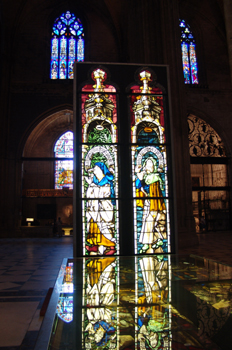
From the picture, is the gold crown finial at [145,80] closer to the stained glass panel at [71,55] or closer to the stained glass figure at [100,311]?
the stained glass figure at [100,311]

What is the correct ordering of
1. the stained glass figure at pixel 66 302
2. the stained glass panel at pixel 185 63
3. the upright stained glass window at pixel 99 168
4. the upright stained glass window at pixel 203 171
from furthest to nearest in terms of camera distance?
the stained glass panel at pixel 185 63 < the upright stained glass window at pixel 203 171 < the upright stained glass window at pixel 99 168 < the stained glass figure at pixel 66 302

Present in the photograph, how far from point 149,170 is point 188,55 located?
15604mm

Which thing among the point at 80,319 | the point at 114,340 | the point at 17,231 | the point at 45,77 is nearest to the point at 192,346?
the point at 114,340

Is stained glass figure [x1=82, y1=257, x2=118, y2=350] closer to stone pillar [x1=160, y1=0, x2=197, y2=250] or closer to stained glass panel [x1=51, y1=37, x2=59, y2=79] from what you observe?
stone pillar [x1=160, y1=0, x2=197, y2=250]

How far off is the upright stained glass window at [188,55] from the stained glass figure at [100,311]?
56.4ft

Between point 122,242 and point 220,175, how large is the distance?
15.2 meters

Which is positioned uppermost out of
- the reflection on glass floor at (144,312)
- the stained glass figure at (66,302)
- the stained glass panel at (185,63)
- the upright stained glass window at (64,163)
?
the stained glass panel at (185,63)

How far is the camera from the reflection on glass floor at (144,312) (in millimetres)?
1281

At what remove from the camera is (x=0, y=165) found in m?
15.7

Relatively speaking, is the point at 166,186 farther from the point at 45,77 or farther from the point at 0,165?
the point at 45,77

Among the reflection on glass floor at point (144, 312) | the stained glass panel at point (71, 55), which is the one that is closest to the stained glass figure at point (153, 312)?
the reflection on glass floor at point (144, 312)

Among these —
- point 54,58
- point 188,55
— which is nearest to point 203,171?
point 188,55

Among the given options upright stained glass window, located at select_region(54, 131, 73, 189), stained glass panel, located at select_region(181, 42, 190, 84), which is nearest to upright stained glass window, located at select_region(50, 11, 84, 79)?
upright stained glass window, located at select_region(54, 131, 73, 189)

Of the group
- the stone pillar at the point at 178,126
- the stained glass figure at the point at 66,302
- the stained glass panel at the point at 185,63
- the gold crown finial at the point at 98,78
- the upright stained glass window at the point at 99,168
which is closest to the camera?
the stained glass figure at the point at 66,302
